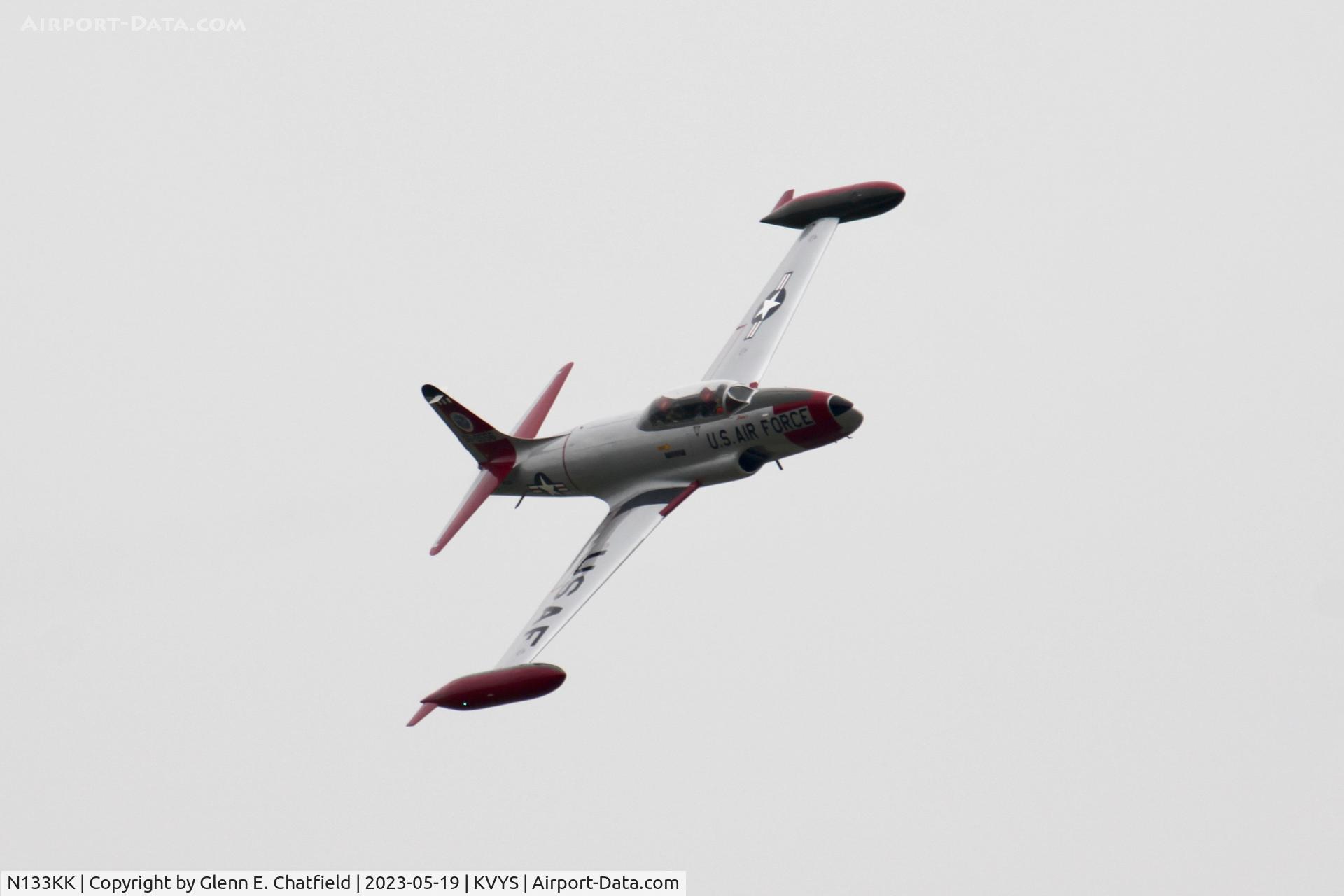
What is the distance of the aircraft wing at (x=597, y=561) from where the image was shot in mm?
36719

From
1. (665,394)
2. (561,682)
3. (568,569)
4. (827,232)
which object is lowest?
(561,682)

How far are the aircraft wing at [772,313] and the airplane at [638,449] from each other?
0.03 m

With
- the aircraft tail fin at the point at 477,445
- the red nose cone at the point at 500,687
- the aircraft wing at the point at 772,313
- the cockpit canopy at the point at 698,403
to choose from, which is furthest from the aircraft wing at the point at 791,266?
the red nose cone at the point at 500,687

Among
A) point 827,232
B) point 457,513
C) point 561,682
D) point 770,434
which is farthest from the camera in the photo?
point 827,232

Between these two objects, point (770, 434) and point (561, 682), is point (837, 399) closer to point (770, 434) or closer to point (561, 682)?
point (770, 434)

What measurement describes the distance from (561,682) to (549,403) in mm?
9015

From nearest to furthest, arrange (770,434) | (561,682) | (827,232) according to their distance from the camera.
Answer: (561,682), (770,434), (827,232)

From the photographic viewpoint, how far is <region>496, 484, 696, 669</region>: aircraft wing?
36.7 meters

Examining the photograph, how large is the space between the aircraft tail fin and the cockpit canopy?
3715mm

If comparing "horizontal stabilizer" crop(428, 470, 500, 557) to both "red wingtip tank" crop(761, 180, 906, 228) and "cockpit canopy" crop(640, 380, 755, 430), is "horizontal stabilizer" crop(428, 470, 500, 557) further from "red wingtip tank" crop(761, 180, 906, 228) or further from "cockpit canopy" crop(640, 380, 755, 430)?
"red wingtip tank" crop(761, 180, 906, 228)

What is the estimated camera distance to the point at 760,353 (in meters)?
41.1

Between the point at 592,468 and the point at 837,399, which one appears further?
the point at 592,468

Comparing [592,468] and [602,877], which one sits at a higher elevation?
[592,468]

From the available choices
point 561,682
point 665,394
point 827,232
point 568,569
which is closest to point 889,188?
point 827,232
